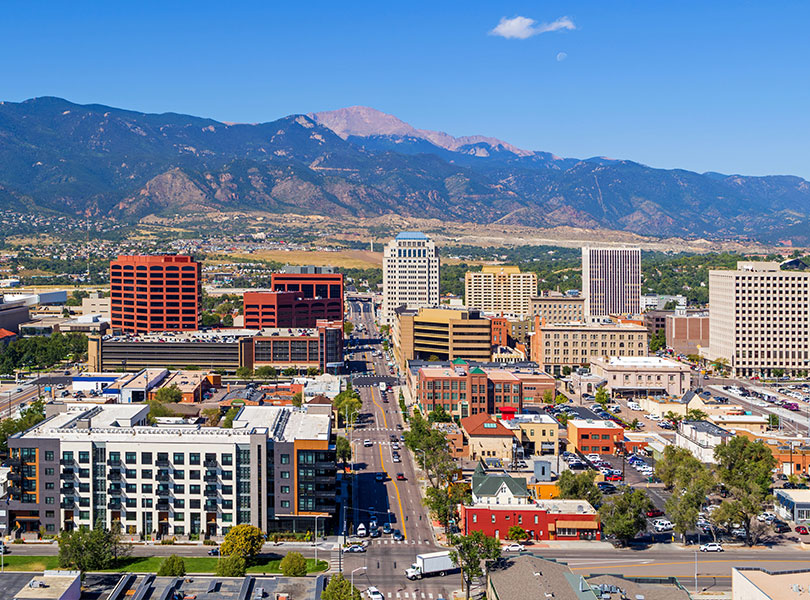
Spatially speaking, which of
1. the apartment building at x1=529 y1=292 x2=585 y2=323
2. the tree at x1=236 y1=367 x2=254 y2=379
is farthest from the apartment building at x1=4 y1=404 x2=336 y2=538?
the apartment building at x1=529 y1=292 x2=585 y2=323

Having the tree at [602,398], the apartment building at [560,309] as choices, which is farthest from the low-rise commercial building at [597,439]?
the apartment building at [560,309]

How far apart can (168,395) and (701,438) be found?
67407 millimetres

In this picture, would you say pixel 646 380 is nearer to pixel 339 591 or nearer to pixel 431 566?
pixel 431 566

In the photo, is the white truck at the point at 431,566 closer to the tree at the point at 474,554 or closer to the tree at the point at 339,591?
the tree at the point at 474,554

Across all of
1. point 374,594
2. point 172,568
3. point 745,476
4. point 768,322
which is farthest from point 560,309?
point 172,568

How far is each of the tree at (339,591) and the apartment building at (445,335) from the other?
100968mm

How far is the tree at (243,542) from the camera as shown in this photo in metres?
67.2

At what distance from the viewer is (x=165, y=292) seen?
179 metres

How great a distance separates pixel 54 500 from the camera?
245 ft

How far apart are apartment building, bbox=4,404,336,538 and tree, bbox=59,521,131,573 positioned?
6437 millimetres

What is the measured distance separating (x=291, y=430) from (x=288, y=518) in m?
8.05

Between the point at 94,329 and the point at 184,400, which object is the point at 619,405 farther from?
the point at 94,329

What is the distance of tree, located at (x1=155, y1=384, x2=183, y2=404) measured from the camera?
126188mm

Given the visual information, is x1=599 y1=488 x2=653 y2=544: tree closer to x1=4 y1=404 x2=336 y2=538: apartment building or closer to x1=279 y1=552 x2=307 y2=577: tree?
x1=4 y1=404 x2=336 y2=538: apartment building
